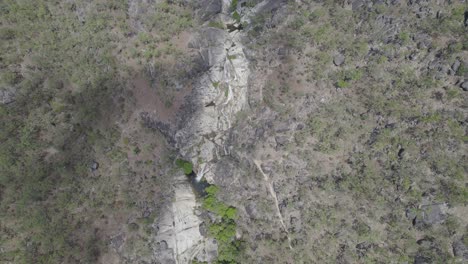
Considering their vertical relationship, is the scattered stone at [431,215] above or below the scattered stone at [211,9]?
below

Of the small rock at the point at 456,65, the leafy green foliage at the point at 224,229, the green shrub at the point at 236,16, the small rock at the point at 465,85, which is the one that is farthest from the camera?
the green shrub at the point at 236,16

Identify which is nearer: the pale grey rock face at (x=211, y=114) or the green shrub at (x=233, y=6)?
the pale grey rock face at (x=211, y=114)

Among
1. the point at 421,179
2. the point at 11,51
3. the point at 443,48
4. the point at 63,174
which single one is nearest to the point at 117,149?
the point at 63,174

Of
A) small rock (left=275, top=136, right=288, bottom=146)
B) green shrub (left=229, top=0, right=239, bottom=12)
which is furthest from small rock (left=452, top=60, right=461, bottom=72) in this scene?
green shrub (left=229, top=0, right=239, bottom=12)

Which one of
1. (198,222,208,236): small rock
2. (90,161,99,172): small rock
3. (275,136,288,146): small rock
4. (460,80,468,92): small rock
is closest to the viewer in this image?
(460,80,468,92): small rock

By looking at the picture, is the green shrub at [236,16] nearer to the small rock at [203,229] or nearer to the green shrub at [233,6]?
the green shrub at [233,6]

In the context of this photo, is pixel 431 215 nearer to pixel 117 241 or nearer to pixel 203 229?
pixel 203 229

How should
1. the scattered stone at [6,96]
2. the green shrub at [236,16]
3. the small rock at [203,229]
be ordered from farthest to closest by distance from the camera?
the green shrub at [236,16]
the scattered stone at [6,96]
the small rock at [203,229]

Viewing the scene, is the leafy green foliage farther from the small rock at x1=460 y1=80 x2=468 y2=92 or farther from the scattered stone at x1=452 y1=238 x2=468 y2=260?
the small rock at x1=460 y1=80 x2=468 y2=92

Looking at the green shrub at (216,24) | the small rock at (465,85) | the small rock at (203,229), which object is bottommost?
the small rock at (203,229)

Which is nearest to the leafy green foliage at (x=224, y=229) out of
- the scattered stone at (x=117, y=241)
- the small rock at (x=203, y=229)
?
the small rock at (x=203, y=229)

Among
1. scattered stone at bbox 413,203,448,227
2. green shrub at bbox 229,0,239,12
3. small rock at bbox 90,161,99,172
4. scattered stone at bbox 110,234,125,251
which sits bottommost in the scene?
scattered stone at bbox 110,234,125,251
